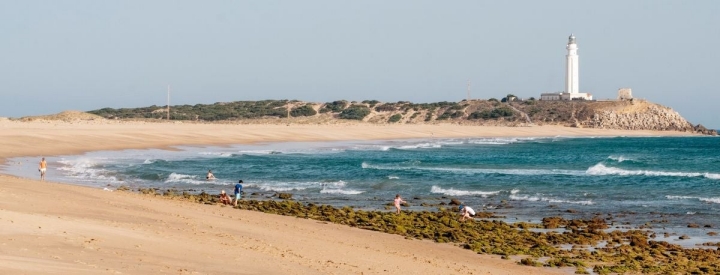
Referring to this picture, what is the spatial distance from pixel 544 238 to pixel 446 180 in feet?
54.1

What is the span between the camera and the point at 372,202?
86.8 ft

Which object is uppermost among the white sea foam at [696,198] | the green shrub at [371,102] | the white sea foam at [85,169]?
the green shrub at [371,102]

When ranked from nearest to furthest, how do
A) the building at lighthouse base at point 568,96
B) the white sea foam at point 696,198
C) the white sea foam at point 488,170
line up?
the white sea foam at point 696,198 < the white sea foam at point 488,170 < the building at lighthouse base at point 568,96

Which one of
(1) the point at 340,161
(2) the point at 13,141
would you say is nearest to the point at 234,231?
(1) the point at 340,161

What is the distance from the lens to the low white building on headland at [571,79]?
10962 centimetres

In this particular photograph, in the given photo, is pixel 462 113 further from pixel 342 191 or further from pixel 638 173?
pixel 342 191

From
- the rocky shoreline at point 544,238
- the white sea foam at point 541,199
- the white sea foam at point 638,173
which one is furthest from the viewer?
the white sea foam at point 638,173

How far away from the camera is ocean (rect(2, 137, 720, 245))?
2499 cm

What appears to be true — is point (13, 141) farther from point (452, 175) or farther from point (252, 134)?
point (252, 134)

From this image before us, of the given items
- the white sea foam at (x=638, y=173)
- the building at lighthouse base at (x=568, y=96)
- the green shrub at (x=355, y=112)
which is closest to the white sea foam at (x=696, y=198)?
the white sea foam at (x=638, y=173)

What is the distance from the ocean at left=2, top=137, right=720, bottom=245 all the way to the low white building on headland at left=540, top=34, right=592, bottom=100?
60.6 meters

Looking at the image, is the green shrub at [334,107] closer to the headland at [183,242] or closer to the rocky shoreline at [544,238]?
the rocky shoreline at [544,238]

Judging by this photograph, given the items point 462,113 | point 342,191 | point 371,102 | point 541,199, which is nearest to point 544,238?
point 541,199

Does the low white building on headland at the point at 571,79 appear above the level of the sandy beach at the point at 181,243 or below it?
above
